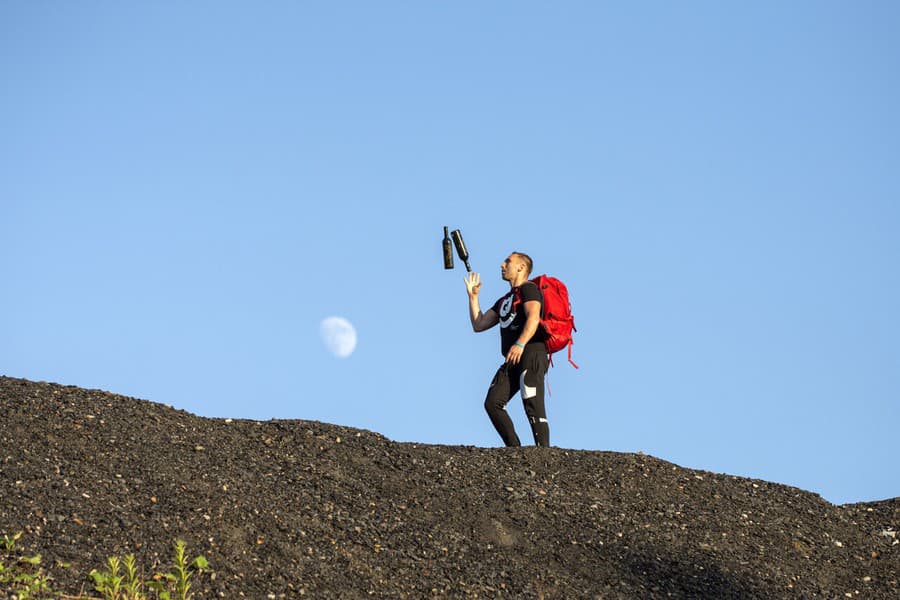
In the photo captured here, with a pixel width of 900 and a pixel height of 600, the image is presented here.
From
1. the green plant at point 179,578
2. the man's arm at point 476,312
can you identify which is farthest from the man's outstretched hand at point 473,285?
the green plant at point 179,578

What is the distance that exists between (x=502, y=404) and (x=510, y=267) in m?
1.51

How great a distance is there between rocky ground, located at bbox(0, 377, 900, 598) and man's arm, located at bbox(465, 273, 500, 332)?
5.35 feet

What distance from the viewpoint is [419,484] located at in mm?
11328

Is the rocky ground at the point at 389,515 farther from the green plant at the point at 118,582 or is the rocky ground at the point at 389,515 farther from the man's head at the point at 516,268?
the man's head at the point at 516,268

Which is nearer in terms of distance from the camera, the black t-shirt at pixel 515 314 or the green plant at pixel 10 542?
the green plant at pixel 10 542

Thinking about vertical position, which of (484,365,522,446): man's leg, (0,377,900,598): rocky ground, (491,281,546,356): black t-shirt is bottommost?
(0,377,900,598): rocky ground

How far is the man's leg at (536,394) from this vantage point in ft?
43.5

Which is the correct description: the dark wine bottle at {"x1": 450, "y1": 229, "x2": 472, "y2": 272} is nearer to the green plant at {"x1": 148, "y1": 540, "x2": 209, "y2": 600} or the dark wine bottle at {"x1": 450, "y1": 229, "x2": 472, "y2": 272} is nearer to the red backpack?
the red backpack

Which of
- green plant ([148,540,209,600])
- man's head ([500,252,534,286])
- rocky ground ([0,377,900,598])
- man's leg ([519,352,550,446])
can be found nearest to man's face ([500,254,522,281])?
man's head ([500,252,534,286])

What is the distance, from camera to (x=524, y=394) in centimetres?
1330

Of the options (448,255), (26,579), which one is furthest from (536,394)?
Result: (26,579)

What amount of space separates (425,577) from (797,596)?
10.8 feet

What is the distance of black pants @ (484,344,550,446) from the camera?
1328 cm

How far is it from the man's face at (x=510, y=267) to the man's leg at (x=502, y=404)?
1.01 metres
